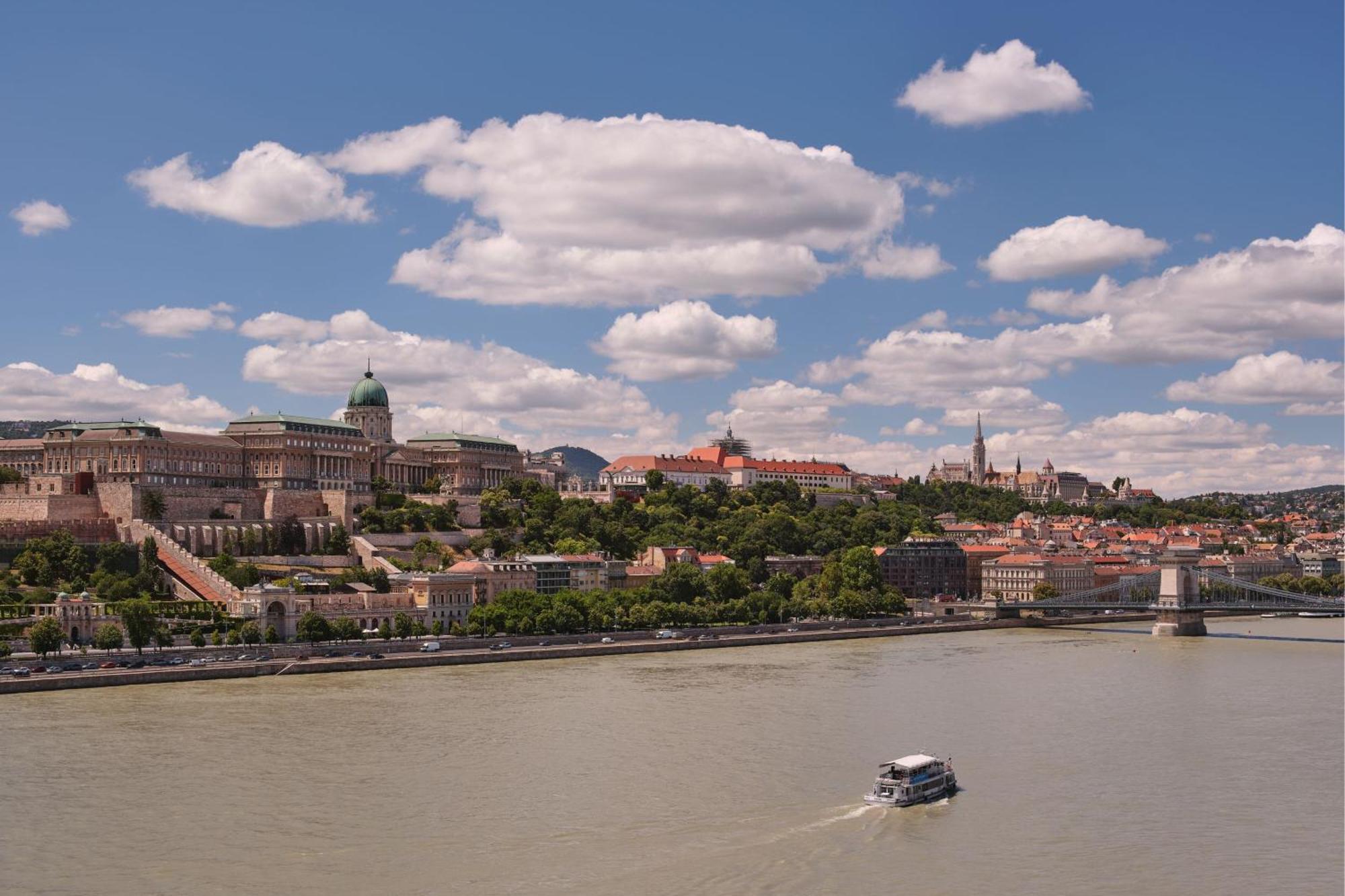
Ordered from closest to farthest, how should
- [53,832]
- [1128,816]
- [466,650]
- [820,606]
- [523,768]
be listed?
1. [53,832]
2. [1128,816]
3. [523,768]
4. [466,650]
5. [820,606]

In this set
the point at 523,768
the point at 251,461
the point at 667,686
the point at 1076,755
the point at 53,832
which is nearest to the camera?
the point at 53,832

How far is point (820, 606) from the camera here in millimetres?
58156

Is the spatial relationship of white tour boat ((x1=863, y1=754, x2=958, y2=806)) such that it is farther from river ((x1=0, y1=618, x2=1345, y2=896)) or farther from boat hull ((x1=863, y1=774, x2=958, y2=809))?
river ((x1=0, y1=618, x2=1345, y2=896))

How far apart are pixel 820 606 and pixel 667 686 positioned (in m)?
23.2

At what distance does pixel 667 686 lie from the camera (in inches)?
1405

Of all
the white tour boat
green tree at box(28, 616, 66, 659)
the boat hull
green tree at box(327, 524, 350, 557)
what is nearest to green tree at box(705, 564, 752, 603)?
green tree at box(327, 524, 350, 557)

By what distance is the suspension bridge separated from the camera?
5741cm

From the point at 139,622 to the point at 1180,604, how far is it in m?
37.9

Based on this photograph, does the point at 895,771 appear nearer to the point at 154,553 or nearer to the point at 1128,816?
the point at 1128,816

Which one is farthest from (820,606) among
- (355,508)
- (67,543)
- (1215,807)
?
(1215,807)

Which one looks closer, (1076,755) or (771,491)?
(1076,755)

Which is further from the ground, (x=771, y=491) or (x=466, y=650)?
(x=771, y=491)

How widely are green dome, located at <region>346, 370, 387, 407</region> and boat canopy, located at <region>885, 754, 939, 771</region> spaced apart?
2489 inches

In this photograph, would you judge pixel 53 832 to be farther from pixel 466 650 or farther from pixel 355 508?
pixel 355 508
